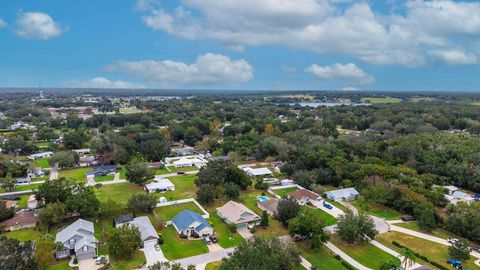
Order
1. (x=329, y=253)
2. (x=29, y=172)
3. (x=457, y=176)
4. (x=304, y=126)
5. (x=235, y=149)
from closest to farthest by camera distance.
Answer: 1. (x=329, y=253)
2. (x=457, y=176)
3. (x=29, y=172)
4. (x=235, y=149)
5. (x=304, y=126)

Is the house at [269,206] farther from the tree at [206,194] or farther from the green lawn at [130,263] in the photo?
the green lawn at [130,263]

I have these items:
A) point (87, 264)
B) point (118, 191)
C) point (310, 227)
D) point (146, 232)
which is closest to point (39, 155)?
point (118, 191)

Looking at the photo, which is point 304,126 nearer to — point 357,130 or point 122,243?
point 357,130

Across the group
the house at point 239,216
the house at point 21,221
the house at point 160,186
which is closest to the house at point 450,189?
the house at point 239,216

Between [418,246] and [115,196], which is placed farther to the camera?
[115,196]

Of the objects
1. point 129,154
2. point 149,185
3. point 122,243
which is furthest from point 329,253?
point 129,154

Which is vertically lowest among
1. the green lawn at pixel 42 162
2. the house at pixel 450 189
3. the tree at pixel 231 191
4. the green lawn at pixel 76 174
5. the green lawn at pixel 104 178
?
the green lawn at pixel 42 162
